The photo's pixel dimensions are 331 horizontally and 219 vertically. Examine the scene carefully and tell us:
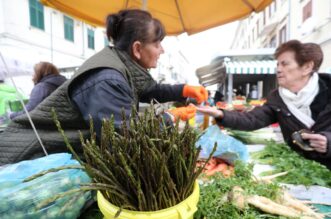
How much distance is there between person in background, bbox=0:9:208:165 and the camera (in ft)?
3.63

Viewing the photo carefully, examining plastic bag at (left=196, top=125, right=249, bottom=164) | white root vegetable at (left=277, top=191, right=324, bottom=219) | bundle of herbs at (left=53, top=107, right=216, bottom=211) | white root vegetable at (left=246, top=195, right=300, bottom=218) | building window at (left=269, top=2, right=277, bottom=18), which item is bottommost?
white root vegetable at (left=277, top=191, right=324, bottom=219)

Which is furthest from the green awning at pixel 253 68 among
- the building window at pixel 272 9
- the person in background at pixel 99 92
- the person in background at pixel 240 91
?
the building window at pixel 272 9

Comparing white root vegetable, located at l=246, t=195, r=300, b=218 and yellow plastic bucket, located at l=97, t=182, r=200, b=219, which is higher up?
yellow plastic bucket, located at l=97, t=182, r=200, b=219

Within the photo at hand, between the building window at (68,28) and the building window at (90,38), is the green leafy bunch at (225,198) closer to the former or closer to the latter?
the building window at (68,28)

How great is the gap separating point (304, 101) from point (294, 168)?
2.67 feet

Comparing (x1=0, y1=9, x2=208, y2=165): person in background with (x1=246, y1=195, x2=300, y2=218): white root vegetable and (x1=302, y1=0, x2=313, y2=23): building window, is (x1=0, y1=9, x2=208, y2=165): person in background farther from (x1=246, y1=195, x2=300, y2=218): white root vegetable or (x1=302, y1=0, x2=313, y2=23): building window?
(x1=302, y1=0, x2=313, y2=23): building window

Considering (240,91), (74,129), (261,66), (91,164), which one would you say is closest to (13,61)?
(74,129)

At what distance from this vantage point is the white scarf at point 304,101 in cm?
206

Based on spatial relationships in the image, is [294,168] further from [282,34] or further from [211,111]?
[282,34]

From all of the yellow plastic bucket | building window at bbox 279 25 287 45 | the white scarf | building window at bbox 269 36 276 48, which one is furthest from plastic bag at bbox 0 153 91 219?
building window at bbox 269 36 276 48

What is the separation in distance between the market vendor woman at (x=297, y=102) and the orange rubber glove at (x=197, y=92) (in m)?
0.12

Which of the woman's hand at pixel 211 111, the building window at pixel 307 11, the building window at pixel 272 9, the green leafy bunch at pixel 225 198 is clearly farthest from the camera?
the building window at pixel 272 9

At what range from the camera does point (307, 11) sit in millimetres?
9820

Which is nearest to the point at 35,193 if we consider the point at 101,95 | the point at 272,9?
the point at 101,95
